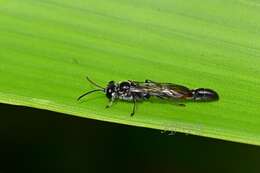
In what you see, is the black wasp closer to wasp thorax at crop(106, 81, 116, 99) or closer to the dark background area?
wasp thorax at crop(106, 81, 116, 99)

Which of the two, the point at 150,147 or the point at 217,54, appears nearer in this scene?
the point at 217,54

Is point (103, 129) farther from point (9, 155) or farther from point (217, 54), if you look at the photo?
point (217, 54)

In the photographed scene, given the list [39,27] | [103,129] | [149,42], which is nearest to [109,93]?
[149,42]

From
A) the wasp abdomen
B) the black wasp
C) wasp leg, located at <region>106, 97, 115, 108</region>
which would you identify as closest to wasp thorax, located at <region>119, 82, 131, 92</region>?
the black wasp

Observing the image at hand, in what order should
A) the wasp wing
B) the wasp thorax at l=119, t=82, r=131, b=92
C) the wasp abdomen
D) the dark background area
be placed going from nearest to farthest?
the wasp abdomen < the wasp wing < the wasp thorax at l=119, t=82, r=131, b=92 < the dark background area

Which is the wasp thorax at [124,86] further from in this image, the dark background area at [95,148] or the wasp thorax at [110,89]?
the dark background area at [95,148]

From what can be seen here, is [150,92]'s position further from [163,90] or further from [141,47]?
[141,47]

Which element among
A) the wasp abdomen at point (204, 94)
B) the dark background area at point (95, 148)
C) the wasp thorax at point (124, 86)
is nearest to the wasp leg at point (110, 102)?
the wasp thorax at point (124, 86)
